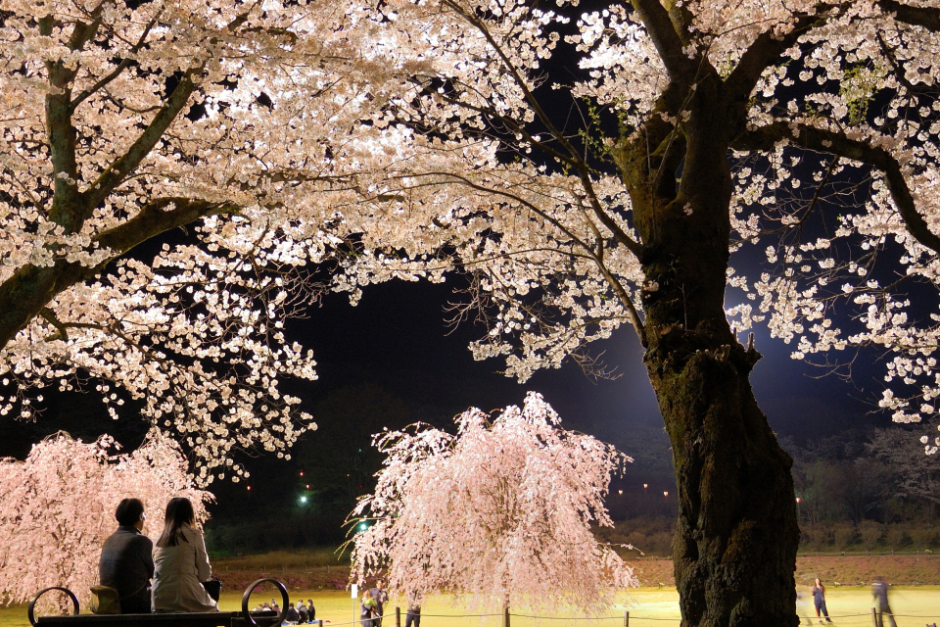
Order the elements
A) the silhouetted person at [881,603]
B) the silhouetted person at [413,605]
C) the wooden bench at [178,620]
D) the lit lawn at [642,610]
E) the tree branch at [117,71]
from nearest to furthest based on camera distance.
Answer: the wooden bench at [178,620] → the tree branch at [117,71] → the silhouetted person at [413,605] → the silhouetted person at [881,603] → the lit lawn at [642,610]

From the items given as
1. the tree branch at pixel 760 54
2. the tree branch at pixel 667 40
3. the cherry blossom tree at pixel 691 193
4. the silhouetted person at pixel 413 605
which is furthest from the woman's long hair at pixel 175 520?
the silhouetted person at pixel 413 605

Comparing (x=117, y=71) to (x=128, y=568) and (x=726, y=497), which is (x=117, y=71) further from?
(x=726, y=497)

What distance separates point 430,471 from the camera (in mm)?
13344

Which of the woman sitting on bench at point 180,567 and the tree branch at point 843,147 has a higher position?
the tree branch at point 843,147

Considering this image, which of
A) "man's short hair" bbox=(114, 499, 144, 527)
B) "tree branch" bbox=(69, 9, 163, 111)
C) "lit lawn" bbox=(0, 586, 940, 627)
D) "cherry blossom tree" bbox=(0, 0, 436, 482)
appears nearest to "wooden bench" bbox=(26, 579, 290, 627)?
"man's short hair" bbox=(114, 499, 144, 527)

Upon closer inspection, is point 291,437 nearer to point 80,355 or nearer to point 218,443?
point 218,443

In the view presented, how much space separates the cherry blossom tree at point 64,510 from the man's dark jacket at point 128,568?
11.8 metres

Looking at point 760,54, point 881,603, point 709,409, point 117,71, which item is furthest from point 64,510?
point 881,603

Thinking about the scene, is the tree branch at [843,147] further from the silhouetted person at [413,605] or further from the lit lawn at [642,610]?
the lit lawn at [642,610]

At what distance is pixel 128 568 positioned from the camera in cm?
354

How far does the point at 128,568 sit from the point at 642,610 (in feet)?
65.2

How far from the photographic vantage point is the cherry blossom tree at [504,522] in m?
12.1

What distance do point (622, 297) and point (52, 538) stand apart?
15.6 meters

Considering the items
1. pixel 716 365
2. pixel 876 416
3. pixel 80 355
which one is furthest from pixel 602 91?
pixel 876 416
